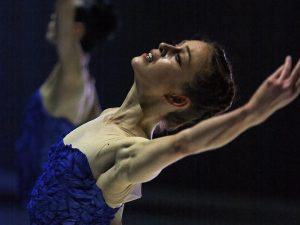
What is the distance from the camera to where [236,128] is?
5.64ft

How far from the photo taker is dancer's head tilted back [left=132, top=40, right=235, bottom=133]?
2258 millimetres

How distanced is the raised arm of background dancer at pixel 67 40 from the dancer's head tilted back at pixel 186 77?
1.44 meters

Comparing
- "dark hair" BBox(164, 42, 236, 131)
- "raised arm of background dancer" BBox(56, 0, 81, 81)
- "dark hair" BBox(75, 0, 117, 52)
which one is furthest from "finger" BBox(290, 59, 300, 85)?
"dark hair" BBox(75, 0, 117, 52)

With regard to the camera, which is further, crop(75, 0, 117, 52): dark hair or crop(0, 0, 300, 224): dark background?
crop(0, 0, 300, 224): dark background

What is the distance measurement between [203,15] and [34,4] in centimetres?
147

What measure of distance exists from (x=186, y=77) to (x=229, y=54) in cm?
313

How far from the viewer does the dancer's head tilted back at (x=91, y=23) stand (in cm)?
377

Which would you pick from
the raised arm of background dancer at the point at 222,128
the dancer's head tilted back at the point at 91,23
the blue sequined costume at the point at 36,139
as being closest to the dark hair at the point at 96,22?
the dancer's head tilted back at the point at 91,23

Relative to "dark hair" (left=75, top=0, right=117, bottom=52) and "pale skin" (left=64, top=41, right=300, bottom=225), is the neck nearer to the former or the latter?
"pale skin" (left=64, top=41, right=300, bottom=225)

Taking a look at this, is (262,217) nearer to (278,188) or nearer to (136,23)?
(278,188)

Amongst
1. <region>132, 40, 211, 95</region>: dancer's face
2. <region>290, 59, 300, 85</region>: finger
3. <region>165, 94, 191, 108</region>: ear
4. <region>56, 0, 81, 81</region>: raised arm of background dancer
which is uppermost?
<region>56, 0, 81, 81</region>: raised arm of background dancer

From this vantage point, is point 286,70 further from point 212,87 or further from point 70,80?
Result: point 70,80

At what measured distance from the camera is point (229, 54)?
5344 mm

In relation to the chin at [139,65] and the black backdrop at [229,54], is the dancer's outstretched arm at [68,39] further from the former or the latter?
the black backdrop at [229,54]
